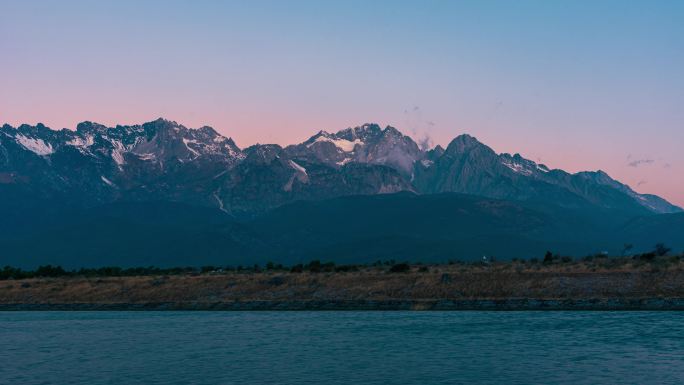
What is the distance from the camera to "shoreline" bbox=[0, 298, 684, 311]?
87.8 m

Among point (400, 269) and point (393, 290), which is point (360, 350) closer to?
point (393, 290)

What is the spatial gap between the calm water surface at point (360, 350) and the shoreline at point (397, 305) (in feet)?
16.9

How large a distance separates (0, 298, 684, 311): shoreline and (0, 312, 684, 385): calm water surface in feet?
16.9

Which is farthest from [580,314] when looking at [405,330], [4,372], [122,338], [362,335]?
[4,372]

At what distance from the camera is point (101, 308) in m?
116

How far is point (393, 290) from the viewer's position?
10506 cm

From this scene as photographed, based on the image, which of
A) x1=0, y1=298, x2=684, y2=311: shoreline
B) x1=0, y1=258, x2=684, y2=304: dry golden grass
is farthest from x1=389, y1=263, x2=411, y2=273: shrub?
x1=0, y1=298, x2=684, y2=311: shoreline

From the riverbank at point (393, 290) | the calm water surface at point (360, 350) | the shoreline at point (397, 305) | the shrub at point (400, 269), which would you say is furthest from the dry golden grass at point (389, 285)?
the calm water surface at point (360, 350)

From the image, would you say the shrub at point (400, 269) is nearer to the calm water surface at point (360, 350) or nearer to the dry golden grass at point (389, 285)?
the dry golden grass at point (389, 285)

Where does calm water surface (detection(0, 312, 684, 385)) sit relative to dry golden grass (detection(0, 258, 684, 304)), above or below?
below

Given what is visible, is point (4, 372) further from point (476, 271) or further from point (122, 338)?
point (476, 271)

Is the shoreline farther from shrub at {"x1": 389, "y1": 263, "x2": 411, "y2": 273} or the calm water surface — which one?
shrub at {"x1": 389, "y1": 263, "x2": 411, "y2": 273}

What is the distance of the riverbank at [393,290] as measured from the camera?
92.2 m

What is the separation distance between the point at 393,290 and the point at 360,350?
4728cm
